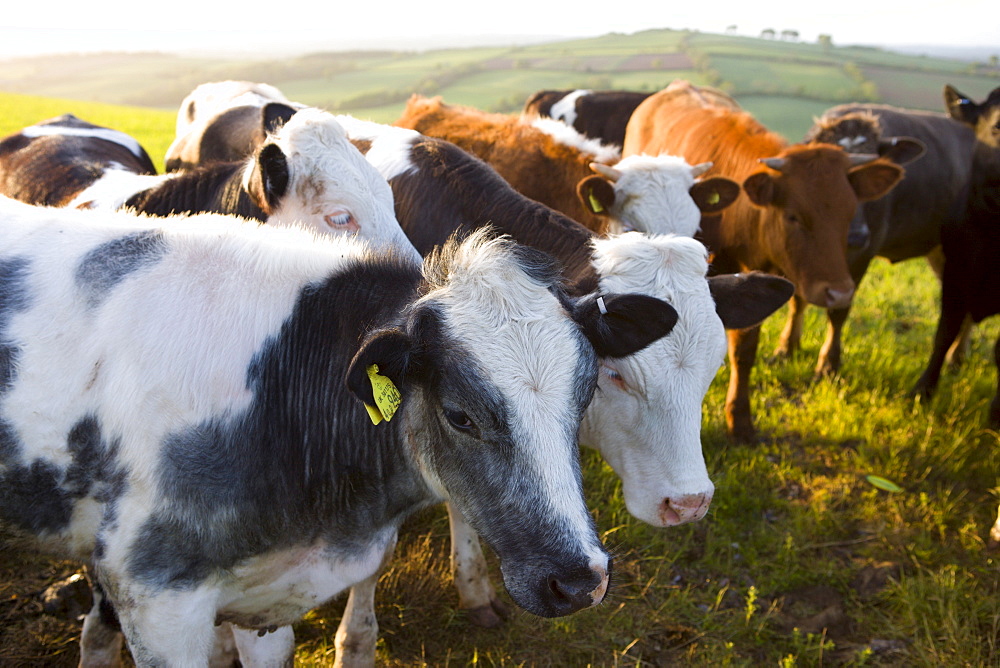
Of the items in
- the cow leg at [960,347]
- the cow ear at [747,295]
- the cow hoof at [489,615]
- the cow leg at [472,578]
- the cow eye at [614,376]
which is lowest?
the cow leg at [960,347]

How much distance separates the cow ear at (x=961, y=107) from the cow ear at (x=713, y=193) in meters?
4.51

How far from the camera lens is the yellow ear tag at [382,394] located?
2.22 metres

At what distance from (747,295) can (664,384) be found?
726 mm

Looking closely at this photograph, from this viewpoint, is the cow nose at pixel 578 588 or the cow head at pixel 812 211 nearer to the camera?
the cow nose at pixel 578 588

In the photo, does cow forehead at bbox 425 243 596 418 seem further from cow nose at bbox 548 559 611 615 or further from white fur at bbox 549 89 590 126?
white fur at bbox 549 89 590 126

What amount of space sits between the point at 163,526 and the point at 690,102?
20.5ft

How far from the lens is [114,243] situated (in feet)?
8.75

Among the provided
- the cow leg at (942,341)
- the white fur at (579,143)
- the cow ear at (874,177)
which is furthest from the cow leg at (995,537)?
the white fur at (579,143)

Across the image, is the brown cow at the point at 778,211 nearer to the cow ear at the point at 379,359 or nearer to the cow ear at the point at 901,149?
the cow ear at the point at 901,149

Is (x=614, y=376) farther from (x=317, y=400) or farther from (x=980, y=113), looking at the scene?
(x=980, y=113)

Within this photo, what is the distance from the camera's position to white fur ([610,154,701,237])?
4.62 metres

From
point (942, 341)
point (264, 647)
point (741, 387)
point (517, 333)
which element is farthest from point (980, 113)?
point (264, 647)

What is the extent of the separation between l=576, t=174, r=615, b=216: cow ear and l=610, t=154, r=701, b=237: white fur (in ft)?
0.17

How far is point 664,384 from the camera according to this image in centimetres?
314
